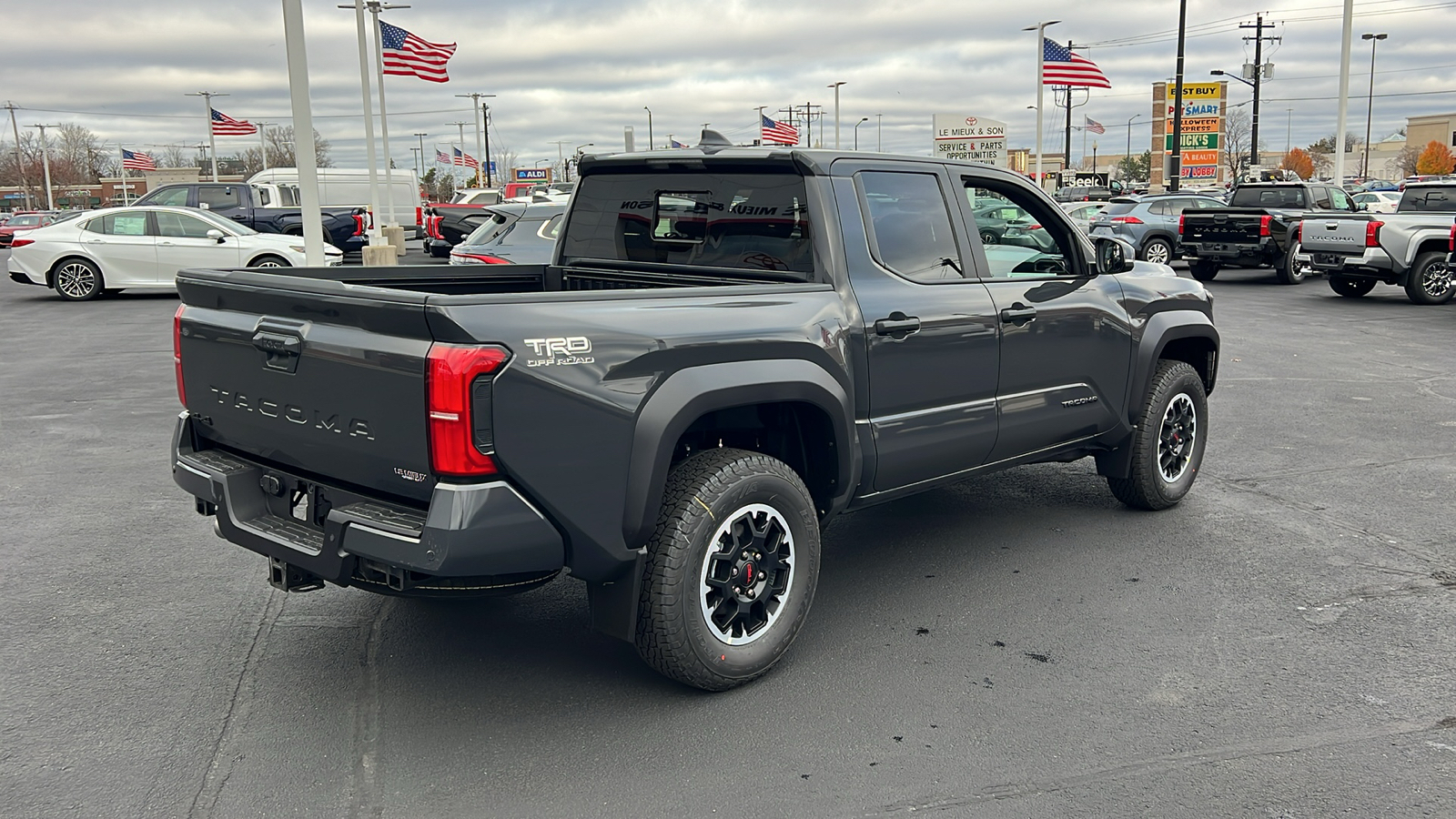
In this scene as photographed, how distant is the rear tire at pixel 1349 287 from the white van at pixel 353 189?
23235 millimetres

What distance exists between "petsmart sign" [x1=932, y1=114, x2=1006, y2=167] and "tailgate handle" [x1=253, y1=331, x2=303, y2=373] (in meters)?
32.9

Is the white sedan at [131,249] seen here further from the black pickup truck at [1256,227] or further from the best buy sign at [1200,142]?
the best buy sign at [1200,142]

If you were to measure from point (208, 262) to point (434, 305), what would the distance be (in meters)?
17.6

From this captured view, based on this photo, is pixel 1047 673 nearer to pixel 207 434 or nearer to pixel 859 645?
pixel 859 645

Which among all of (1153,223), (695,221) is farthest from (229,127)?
(695,221)

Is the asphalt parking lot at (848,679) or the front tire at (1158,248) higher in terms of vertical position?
the front tire at (1158,248)

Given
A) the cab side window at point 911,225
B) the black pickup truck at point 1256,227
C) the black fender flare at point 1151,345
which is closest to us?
the cab side window at point 911,225

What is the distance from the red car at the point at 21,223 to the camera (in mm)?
39403

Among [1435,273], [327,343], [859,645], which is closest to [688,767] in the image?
[859,645]

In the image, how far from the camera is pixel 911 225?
4.73 m

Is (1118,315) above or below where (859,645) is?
above

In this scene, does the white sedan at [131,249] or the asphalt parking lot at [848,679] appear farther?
the white sedan at [131,249]

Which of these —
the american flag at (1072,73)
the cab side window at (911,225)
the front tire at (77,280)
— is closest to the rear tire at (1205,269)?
the american flag at (1072,73)

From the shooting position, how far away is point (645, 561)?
12.1ft
